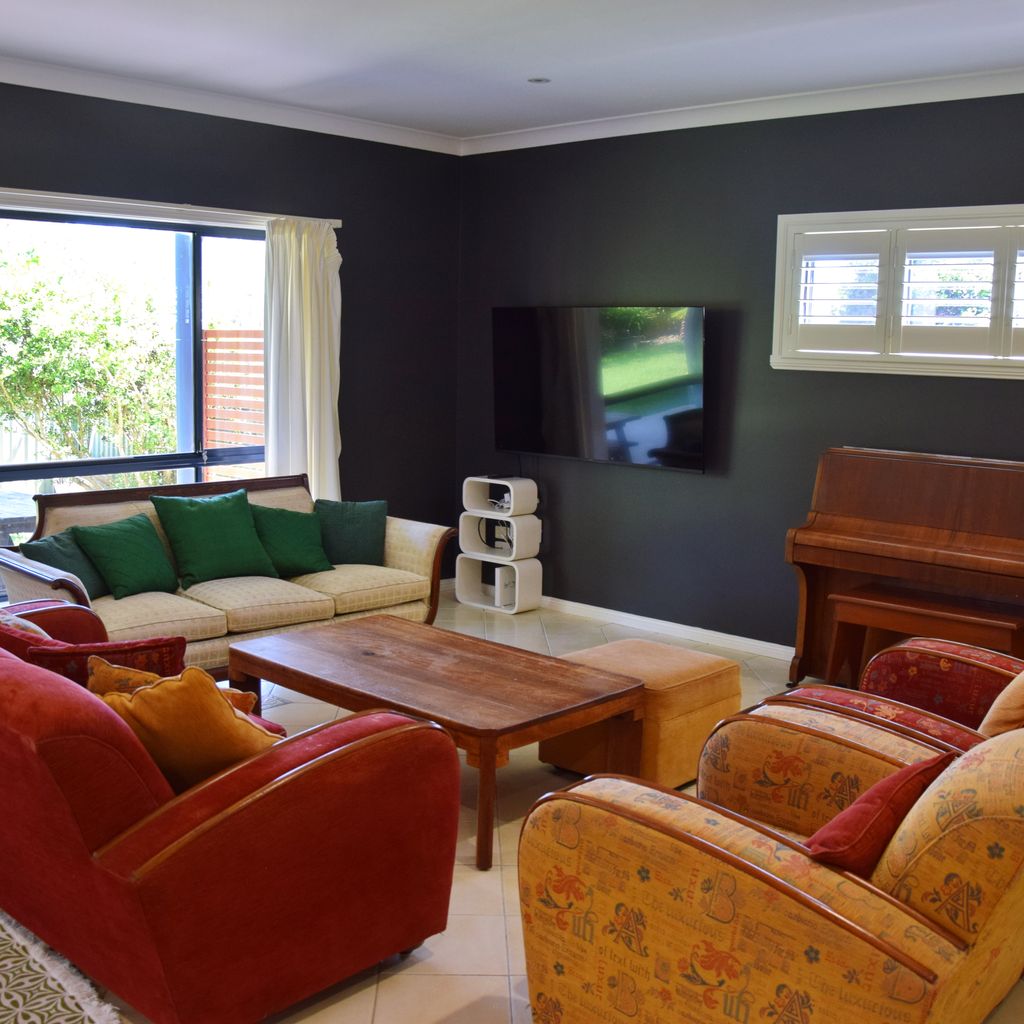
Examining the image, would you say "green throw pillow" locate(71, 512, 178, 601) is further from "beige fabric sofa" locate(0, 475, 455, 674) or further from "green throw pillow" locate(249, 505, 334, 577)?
"green throw pillow" locate(249, 505, 334, 577)

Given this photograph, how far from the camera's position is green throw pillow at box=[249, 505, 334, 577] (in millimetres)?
5406

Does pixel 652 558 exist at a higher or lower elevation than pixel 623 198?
lower

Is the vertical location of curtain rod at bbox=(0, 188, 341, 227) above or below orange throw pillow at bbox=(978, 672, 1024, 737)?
above

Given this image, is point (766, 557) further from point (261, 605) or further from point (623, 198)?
point (261, 605)

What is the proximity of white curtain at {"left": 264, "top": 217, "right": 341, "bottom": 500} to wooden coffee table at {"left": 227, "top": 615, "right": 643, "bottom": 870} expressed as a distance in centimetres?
203

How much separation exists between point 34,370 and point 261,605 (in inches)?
70.1

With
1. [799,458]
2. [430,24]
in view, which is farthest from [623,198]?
[430,24]

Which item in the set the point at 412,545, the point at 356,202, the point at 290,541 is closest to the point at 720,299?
the point at 412,545

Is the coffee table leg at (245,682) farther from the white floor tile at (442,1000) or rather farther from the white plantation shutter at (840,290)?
the white plantation shutter at (840,290)

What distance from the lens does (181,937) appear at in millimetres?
2316

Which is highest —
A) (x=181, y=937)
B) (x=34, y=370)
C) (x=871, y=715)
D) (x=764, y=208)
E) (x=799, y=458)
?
(x=764, y=208)

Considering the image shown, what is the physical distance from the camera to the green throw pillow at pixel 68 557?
15.2 feet

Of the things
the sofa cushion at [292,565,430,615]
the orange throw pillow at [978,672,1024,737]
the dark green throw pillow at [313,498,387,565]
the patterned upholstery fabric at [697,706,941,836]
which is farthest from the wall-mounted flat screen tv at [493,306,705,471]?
the orange throw pillow at [978,672,1024,737]

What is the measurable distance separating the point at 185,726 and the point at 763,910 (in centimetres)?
125
